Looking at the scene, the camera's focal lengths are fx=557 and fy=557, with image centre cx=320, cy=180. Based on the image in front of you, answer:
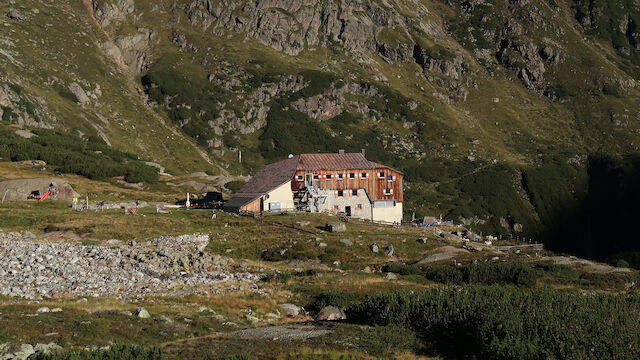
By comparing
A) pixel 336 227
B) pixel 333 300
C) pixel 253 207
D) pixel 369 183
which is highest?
pixel 369 183

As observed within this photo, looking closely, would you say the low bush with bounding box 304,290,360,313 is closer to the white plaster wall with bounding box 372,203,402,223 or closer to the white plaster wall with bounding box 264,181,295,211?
the white plaster wall with bounding box 264,181,295,211

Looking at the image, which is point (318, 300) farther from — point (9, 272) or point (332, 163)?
point (332, 163)

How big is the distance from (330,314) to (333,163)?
201 ft

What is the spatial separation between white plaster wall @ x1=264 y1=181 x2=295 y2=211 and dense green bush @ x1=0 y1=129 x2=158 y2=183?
39264mm

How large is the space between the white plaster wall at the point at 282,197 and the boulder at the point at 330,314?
5213 centimetres

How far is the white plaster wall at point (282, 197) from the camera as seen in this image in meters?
83.0

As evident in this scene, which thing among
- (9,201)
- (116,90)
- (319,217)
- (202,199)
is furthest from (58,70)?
(319,217)

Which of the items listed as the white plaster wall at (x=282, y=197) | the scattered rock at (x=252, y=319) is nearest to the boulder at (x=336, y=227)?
the white plaster wall at (x=282, y=197)

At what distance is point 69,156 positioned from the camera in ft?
371

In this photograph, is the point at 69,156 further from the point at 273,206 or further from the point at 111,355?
the point at 111,355

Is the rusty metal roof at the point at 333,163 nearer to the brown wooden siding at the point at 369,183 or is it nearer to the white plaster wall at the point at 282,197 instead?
the brown wooden siding at the point at 369,183

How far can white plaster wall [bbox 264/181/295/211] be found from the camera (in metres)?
83.0

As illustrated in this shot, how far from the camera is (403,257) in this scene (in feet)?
188

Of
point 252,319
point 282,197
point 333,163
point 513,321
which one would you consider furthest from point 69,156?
point 513,321
